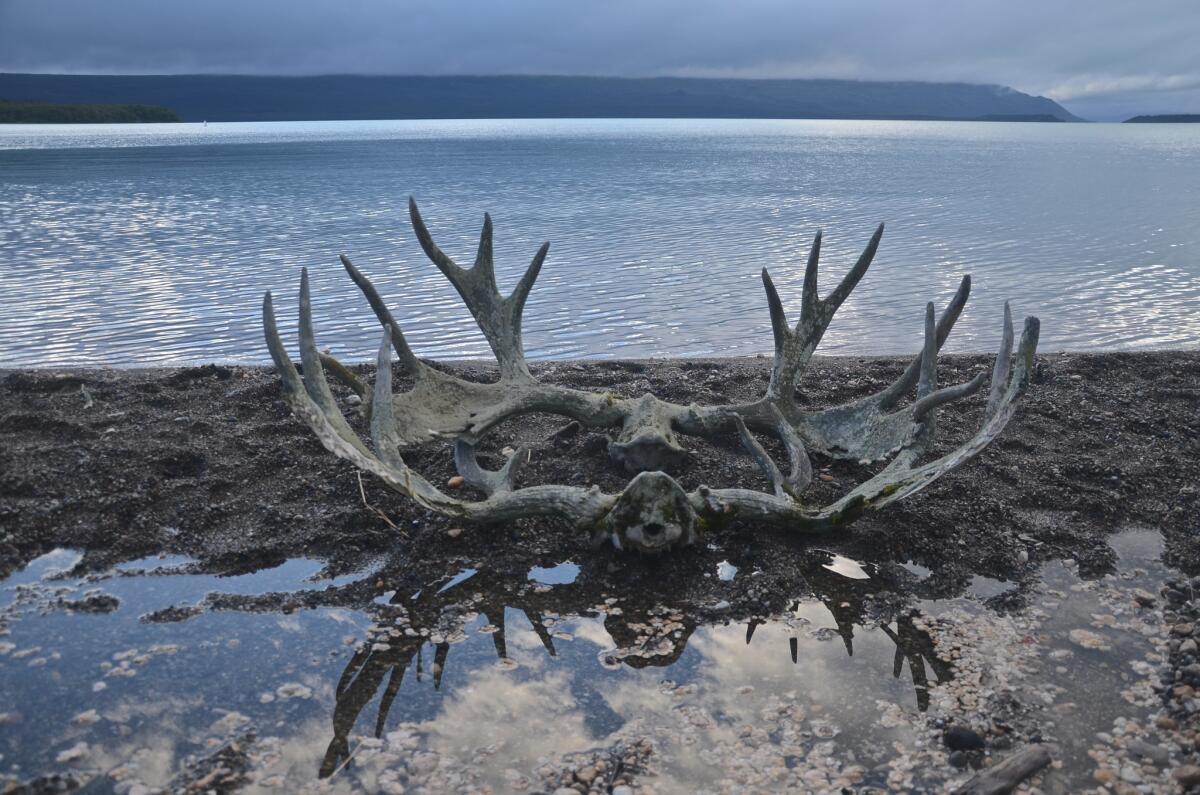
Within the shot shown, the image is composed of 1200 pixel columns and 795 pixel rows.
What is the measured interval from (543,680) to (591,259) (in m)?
13.9

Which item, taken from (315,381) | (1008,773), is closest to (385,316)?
(315,381)

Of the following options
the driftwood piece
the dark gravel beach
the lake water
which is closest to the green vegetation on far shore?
the lake water

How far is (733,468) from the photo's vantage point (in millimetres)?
5938

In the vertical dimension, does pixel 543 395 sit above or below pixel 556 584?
above

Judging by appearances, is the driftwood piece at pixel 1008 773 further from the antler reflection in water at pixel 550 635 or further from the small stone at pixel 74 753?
the small stone at pixel 74 753

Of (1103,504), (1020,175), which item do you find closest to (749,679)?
(1103,504)

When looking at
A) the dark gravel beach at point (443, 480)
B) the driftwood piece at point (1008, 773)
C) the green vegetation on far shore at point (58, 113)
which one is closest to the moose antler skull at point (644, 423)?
the dark gravel beach at point (443, 480)

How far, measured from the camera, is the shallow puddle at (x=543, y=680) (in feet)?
10.7

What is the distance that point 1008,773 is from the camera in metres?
3.16

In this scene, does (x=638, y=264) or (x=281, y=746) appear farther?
(x=638, y=264)

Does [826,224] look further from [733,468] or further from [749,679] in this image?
[749,679]

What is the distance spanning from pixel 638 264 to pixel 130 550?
12.6m

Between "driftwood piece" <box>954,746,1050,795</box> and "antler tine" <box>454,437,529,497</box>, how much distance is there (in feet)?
8.38

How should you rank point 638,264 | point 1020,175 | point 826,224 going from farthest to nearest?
point 1020,175
point 826,224
point 638,264
